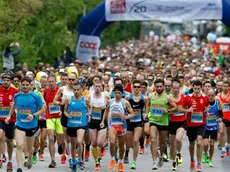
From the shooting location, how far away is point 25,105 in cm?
1784

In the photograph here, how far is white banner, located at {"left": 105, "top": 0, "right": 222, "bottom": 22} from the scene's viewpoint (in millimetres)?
31734

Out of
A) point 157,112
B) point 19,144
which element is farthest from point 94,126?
point 19,144

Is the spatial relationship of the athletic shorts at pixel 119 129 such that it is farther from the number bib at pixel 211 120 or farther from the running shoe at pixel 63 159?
the number bib at pixel 211 120

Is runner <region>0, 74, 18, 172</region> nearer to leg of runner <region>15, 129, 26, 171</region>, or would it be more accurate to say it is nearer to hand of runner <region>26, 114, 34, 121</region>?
leg of runner <region>15, 129, 26, 171</region>

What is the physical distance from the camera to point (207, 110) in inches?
757

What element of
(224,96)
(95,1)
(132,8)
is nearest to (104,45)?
(95,1)

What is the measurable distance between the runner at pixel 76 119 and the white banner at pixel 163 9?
13.5m

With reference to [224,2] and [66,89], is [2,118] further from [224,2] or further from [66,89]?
[224,2]

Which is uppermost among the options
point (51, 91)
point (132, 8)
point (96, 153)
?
point (132, 8)

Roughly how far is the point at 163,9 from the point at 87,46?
3.55m

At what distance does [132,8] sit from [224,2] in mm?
3241

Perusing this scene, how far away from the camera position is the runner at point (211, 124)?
20500 mm

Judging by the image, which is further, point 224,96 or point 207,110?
point 224,96

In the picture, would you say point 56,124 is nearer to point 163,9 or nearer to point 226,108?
point 226,108
